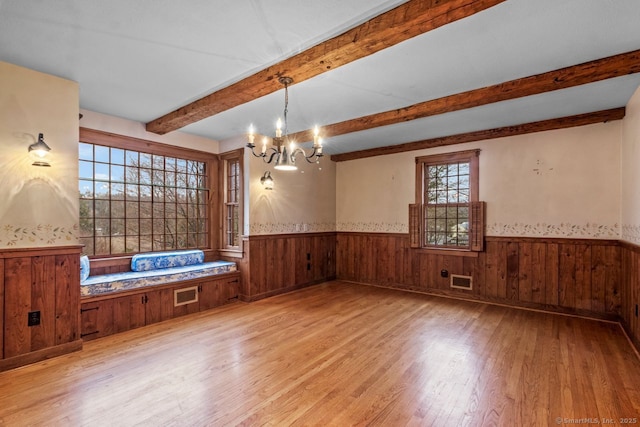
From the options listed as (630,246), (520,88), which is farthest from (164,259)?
(630,246)

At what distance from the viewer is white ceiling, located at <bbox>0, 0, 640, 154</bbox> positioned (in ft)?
6.61

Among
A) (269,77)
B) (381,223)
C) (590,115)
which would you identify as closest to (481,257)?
(381,223)

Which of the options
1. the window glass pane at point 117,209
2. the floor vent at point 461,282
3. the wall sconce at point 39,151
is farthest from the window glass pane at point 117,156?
the floor vent at point 461,282

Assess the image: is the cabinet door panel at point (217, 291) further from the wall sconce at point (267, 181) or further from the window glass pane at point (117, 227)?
the wall sconce at point (267, 181)

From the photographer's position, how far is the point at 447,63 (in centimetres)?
271

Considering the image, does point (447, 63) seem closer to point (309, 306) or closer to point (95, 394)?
point (309, 306)

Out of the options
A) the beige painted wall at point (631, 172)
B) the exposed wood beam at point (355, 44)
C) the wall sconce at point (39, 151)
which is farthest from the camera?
the beige painted wall at point (631, 172)

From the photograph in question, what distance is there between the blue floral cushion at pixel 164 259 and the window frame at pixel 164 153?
17 cm

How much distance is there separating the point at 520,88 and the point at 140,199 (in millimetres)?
4854

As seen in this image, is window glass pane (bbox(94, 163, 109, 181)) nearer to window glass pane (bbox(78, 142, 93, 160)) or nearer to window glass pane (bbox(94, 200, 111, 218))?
window glass pane (bbox(78, 142, 93, 160))

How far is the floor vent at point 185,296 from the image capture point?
419 cm

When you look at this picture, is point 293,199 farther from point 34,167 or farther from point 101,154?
point 34,167

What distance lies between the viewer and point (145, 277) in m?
3.91

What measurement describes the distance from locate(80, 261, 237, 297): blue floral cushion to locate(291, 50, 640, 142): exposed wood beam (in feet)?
9.77
